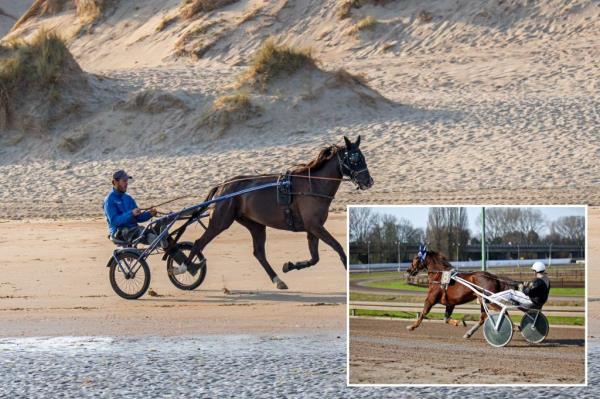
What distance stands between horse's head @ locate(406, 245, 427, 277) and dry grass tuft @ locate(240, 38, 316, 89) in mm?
21713

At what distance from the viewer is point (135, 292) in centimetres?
1185

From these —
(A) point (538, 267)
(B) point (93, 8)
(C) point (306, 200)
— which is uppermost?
(B) point (93, 8)

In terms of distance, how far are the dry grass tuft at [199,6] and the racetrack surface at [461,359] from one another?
30.5 metres

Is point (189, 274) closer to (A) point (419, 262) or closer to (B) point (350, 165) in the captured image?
(B) point (350, 165)

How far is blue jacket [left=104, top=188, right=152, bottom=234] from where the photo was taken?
1165cm

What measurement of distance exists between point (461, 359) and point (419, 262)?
1.56 feet

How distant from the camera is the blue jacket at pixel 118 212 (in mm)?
11648

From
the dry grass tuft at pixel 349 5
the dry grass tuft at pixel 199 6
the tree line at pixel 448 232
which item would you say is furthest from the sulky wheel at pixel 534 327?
the dry grass tuft at pixel 199 6

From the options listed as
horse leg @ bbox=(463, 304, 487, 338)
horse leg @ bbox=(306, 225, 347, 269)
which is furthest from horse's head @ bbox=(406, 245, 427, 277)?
horse leg @ bbox=(306, 225, 347, 269)

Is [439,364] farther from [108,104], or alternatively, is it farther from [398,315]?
[108,104]

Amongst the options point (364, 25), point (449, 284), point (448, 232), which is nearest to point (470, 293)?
point (449, 284)

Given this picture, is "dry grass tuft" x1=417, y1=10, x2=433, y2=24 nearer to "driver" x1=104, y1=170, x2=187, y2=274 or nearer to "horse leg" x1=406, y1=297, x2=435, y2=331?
"driver" x1=104, y1=170, x2=187, y2=274

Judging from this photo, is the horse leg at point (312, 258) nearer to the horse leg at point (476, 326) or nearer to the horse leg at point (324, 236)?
the horse leg at point (324, 236)

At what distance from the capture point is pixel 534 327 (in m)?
4.84
